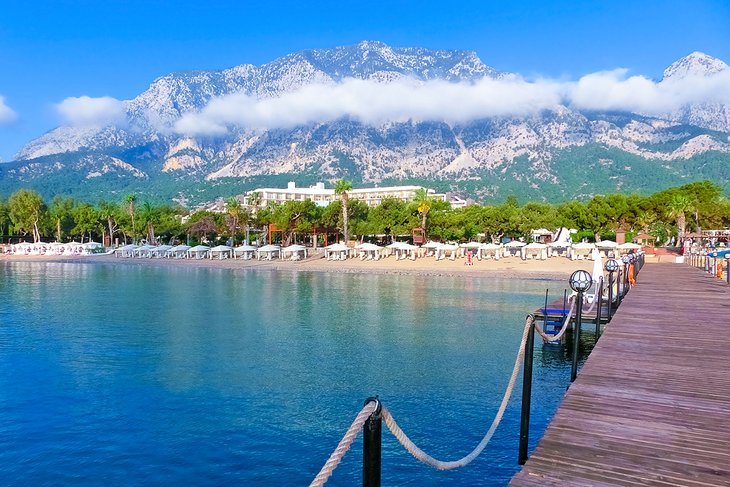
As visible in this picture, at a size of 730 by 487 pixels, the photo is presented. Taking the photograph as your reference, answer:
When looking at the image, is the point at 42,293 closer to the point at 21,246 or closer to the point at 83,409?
the point at 83,409

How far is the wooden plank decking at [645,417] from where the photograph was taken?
458cm

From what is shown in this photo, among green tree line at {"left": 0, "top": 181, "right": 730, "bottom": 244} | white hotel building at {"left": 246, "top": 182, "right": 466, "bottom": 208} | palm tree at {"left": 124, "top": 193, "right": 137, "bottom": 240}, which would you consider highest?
white hotel building at {"left": 246, "top": 182, "right": 466, "bottom": 208}

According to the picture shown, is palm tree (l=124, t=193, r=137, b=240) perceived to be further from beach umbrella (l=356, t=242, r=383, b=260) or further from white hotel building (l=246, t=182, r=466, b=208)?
white hotel building (l=246, t=182, r=466, b=208)

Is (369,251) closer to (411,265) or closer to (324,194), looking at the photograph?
(411,265)

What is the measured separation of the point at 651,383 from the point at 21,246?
309 ft

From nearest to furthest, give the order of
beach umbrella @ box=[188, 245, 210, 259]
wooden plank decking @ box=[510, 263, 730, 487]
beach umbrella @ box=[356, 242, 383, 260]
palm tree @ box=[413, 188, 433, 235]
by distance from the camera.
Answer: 1. wooden plank decking @ box=[510, 263, 730, 487]
2. beach umbrella @ box=[356, 242, 383, 260]
3. beach umbrella @ box=[188, 245, 210, 259]
4. palm tree @ box=[413, 188, 433, 235]

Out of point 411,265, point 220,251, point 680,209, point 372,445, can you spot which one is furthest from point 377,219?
point 372,445

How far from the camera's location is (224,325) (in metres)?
24.9

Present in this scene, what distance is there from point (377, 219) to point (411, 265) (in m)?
21.8

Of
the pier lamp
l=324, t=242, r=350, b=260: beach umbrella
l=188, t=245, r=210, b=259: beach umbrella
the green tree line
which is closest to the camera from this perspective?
the pier lamp

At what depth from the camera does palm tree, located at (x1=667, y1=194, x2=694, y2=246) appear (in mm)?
65375

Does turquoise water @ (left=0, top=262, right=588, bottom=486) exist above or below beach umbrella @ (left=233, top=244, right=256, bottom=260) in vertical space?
below

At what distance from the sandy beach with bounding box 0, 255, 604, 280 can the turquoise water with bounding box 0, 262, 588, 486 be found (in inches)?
772

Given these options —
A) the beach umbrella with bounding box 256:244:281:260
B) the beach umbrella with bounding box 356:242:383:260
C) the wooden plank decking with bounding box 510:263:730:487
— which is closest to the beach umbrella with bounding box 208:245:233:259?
the beach umbrella with bounding box 256:244:281:260
